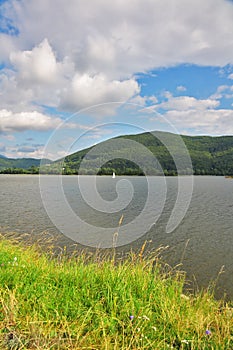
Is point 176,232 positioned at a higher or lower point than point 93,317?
lower

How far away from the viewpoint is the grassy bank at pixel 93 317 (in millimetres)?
3619

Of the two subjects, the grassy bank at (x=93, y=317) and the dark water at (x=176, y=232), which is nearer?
the grassy bank at (x=93, y=317)

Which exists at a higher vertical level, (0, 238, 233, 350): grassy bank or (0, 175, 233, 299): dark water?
(0, 238, 233, 350): grassy bank

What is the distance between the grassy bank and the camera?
11.9ft

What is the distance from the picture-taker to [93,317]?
14.1ft

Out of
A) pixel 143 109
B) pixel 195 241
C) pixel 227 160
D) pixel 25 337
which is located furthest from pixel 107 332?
pixel 227 160

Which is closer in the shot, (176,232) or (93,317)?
(93,317)

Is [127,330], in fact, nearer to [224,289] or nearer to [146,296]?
[146,296]

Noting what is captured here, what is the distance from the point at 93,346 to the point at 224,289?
29.5 feet

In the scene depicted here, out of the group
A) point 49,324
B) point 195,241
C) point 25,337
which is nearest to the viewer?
point 25,337

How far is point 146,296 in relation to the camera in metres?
5.18

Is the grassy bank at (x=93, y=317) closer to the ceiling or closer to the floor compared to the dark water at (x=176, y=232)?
closer to the ceiling

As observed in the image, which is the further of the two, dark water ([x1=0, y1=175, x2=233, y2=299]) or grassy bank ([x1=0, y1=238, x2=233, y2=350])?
dark water ([x1=0, y1=175, x2=233, y2=299])

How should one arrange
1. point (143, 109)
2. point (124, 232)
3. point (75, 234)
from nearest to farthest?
1. point (143, 109)
2. point (75, 234)
3. point (124, 232)
